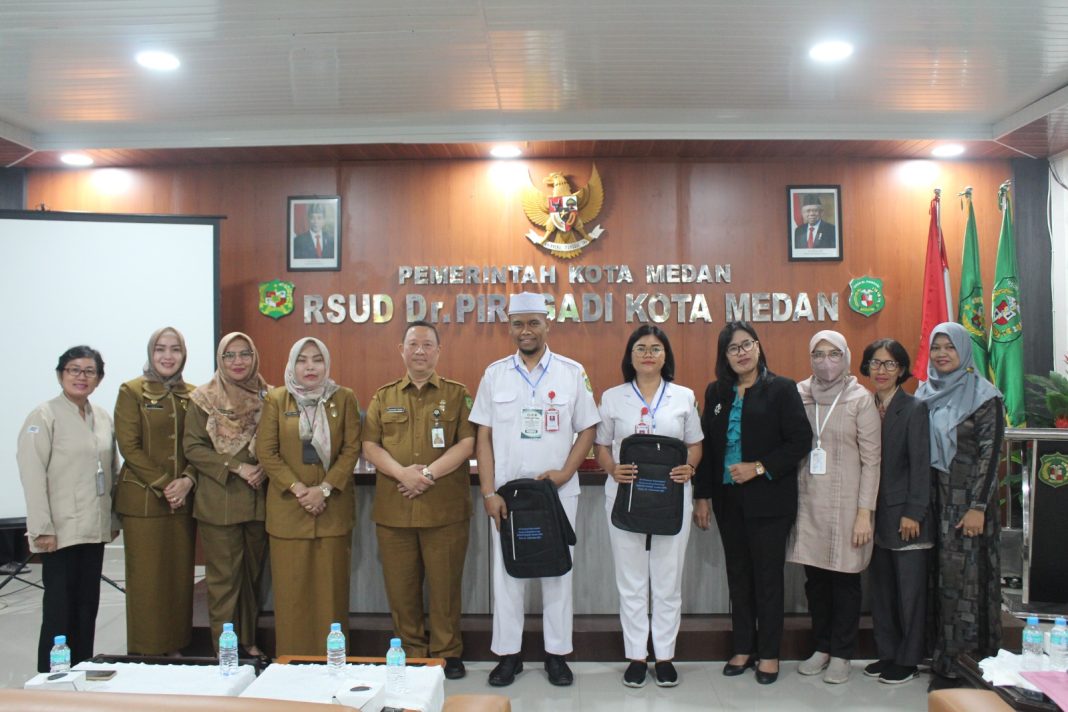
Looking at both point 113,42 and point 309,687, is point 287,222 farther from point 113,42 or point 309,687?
point 309,687

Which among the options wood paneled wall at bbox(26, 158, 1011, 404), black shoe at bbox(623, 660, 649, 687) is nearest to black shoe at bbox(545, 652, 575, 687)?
black shoe at bbox(623, 660, 649, 687)

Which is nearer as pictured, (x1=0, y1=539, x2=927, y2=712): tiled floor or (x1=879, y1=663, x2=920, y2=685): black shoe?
(x1=0, y1=539, x2=927, y2=712): tiled floor

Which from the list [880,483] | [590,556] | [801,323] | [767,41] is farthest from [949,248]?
[590,556]

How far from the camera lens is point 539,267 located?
20.5 feet

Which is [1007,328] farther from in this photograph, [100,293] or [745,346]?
[100,293]

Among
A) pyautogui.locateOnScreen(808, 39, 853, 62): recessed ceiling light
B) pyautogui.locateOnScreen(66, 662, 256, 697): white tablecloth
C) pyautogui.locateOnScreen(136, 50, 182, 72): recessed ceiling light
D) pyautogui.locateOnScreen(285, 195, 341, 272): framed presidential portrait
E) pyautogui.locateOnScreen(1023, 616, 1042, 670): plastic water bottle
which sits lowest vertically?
pyautogui.locateOnScreen(66, 662, 256, 697): white tablecloth

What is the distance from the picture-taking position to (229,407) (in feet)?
12.4

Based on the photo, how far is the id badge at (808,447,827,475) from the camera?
140 inches

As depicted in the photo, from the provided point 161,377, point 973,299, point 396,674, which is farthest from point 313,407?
point 973,299

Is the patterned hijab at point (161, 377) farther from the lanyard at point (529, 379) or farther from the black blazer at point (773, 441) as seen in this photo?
the black blazer at point (773, 441)

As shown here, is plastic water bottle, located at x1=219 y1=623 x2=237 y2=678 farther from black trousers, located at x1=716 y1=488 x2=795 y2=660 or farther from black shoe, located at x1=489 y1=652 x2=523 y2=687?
black trousers, located at x1=716 y1=488 x2=795 y2=660

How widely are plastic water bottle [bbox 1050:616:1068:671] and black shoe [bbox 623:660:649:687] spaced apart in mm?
1740

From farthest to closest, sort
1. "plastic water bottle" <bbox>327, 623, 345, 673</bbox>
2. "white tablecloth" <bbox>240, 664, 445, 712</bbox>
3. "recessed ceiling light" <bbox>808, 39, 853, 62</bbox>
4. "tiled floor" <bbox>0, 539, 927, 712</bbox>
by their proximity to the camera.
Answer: "recessed ceiling light" <bbox>808, 39, 853, 62</bbox>
"tiled floor" <bbox>0, 539, 927, 712</bbox>
"plastic water bottle" <bbox>327, 623, 345, 673</bbox>
"white tablecloth" <bbox>240, 664, 445, 712</bbox>

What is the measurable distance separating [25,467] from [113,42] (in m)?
2.26
